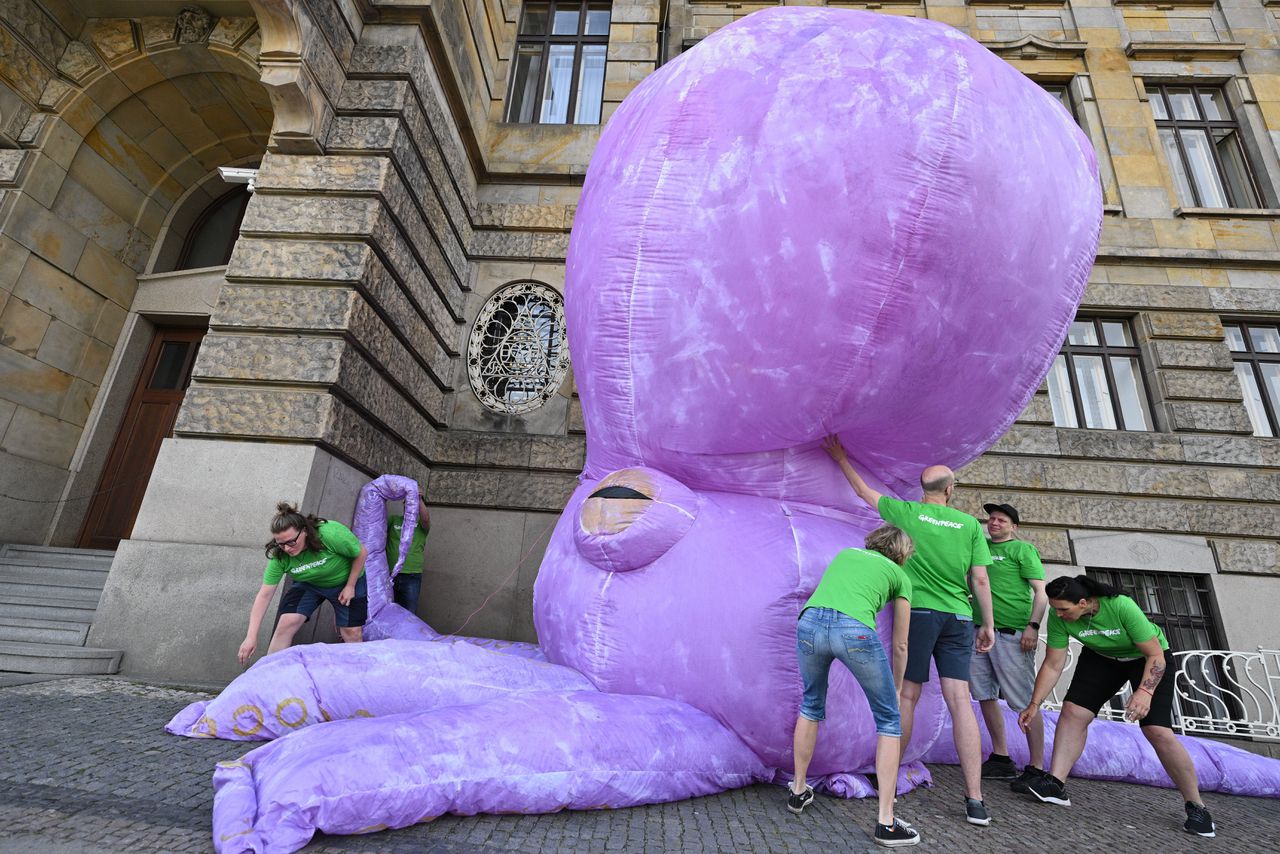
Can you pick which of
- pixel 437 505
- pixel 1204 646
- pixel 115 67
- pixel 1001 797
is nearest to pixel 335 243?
pixel 437 505

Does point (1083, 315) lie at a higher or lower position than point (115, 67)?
lower

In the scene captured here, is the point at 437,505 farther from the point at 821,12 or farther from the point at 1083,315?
the point at 1083,315

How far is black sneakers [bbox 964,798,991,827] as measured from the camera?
2809 millimetres

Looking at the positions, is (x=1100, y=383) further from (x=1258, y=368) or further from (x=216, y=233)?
(x=216, y=233)

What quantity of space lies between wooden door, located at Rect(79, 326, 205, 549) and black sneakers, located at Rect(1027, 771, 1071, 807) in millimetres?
8205

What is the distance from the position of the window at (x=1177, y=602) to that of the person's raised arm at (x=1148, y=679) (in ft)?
14.9

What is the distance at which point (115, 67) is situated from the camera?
6.74 metres

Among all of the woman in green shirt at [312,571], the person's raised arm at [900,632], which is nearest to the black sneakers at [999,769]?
the person's raised arm at [900,632]

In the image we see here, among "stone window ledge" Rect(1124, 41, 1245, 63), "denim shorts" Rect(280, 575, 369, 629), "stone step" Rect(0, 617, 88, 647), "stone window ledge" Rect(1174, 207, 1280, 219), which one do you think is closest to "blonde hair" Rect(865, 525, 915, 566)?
"denim shorts" Rect(280, 575, 369, 629)

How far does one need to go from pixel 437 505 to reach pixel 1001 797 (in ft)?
18.9

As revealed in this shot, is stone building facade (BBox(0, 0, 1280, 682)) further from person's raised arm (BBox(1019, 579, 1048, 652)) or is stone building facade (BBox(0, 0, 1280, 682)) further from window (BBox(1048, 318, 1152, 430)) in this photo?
person's raised arm (BBox(1019, 579, 1048, 652))

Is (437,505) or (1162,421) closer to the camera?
(437,505)

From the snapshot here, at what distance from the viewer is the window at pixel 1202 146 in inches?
363

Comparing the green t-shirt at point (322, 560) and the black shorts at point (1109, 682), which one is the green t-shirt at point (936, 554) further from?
the green t-shirt at point (322, 560)
